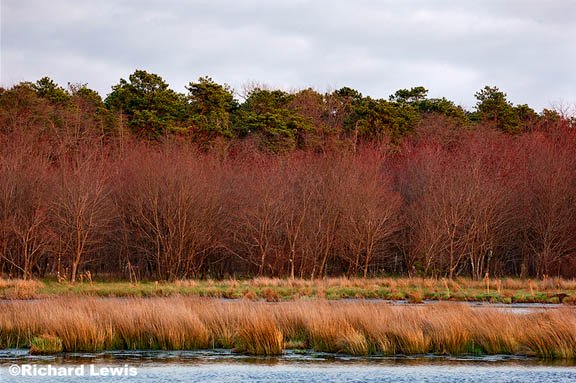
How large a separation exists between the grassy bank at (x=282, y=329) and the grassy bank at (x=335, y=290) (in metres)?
10.9

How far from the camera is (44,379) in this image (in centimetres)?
1611

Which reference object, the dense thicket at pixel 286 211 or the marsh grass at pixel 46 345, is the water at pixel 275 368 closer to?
the marsh grass at pixel 46 345

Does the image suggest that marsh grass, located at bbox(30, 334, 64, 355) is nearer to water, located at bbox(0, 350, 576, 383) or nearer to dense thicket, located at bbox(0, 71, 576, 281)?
water, located at bbox(0, 350, 576, 383)

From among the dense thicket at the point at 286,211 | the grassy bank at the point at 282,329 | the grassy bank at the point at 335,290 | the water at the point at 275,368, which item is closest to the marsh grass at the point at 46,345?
the grassy bank at the point at 282,329

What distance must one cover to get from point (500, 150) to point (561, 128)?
10.3 metres

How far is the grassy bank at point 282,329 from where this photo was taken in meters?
19.1

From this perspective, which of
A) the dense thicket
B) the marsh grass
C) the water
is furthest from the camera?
the dense thicket

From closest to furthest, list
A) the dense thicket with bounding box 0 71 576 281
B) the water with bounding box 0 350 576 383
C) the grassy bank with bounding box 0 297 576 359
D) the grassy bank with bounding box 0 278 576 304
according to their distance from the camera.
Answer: the water with bounding box 0 350 576 383 < the grassy bank with bounding box 0 297 576 359 < the grassy bank with bounding box 0 278 576 304 < the dense thicket with bounding box 0 71 576 281

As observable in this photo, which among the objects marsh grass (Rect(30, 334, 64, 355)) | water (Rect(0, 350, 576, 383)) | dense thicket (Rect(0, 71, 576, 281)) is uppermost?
dense thicket (Rect(0, 71, 576, 281))

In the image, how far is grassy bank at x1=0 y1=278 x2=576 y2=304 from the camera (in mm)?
33875

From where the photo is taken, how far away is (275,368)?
1752cm

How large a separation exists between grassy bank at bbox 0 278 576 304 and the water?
1270cm

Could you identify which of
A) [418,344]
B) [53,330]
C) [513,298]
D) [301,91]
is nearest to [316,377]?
[418,344]

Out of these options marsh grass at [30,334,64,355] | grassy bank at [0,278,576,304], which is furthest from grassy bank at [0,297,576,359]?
grassy bank at [0,278,576,304]
